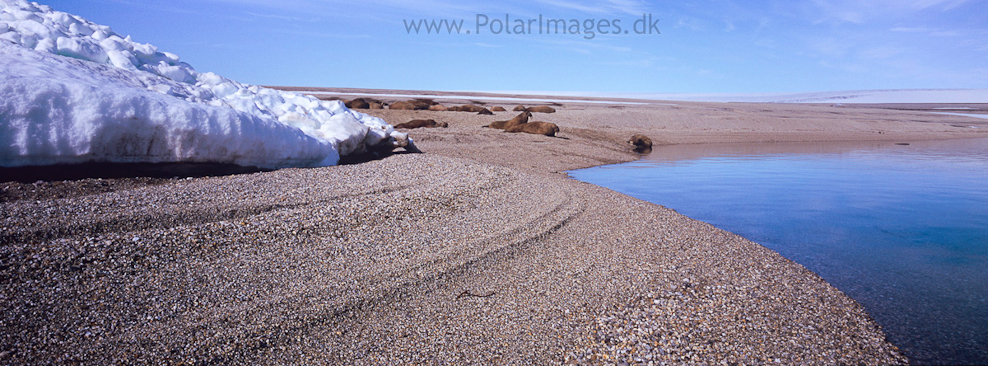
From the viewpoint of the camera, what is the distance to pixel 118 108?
4637mm

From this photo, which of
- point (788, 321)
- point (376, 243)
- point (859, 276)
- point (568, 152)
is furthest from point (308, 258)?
point (568, 152)

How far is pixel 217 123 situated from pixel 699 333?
4.81 meters

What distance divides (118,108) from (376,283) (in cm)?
305

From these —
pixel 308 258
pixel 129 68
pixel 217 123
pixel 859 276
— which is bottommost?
pixel 859 276

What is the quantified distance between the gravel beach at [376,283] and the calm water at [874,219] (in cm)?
43

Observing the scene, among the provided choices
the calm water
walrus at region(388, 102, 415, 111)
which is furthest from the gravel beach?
walrus at region(388, 102, 415, 111)

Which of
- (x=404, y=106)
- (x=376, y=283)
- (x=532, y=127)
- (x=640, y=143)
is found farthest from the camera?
(x=404, y=106)

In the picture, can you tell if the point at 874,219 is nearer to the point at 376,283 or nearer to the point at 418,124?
the point at 376,283

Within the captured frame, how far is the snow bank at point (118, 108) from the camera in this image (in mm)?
4289

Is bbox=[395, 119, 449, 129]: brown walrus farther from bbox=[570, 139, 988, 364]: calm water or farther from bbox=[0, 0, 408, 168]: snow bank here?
bbox=[0, 0, 408, 168]: snow bank

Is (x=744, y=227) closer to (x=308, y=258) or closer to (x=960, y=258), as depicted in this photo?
(x=960, y=258)

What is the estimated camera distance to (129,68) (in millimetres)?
5609

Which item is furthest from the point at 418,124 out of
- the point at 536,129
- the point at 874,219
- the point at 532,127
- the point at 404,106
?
the point at 874,219

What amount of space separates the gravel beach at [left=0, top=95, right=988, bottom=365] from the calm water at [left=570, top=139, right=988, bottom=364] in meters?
0.43
